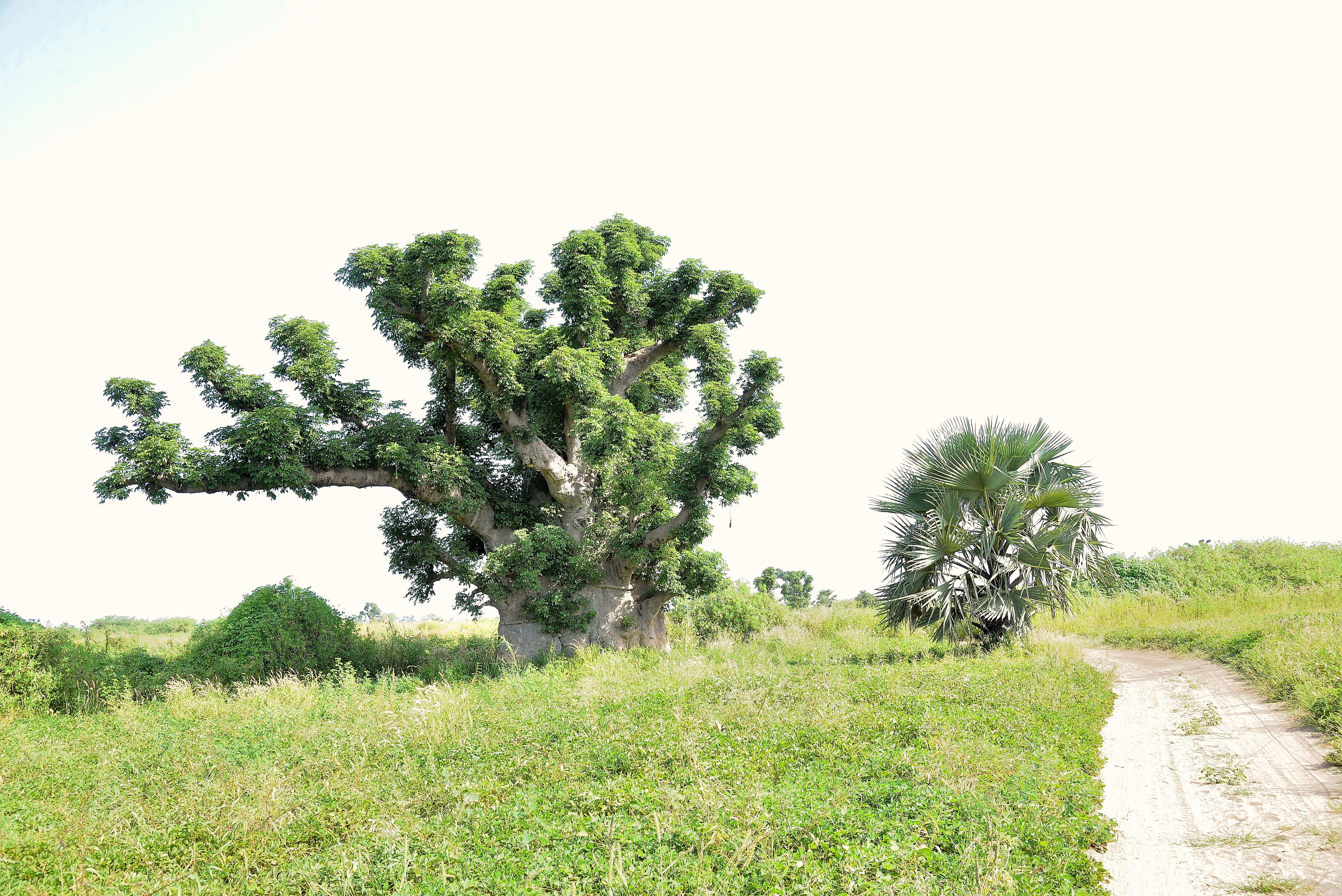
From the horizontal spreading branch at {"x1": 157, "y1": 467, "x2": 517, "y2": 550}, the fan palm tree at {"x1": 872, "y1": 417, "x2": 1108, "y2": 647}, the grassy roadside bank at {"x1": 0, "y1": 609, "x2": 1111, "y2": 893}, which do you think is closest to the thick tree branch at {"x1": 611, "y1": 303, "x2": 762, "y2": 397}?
the horizontal spreading branch at {"x1": 157, "y1": 467, "x2": 517, "y2": 550}

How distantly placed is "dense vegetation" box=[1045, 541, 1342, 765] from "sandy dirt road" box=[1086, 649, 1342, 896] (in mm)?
592

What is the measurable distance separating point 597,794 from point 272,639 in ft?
45.7

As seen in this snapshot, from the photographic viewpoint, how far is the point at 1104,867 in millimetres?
5035

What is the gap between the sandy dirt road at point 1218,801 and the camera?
4883 millimetres

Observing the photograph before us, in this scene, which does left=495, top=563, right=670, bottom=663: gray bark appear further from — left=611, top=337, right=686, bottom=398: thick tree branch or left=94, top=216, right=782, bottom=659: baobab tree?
left=611, top=337, right=686, bottom=398: thick tree branch

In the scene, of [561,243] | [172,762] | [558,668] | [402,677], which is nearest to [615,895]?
[172,762]

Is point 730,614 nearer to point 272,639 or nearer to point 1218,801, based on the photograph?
point 272,639

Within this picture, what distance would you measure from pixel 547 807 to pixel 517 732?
2521 mm

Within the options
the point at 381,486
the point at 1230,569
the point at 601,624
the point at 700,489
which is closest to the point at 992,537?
the point at 700,489

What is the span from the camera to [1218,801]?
6352 mm

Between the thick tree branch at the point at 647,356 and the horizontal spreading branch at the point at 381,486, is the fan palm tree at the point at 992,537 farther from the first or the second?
the horizontal spreading branch at the point at 381,486

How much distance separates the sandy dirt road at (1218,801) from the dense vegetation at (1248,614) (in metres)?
0.59

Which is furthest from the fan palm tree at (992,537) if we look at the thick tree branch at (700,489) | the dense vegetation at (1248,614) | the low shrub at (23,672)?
the low shrub at (23,672)

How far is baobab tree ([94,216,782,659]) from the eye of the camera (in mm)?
16531
